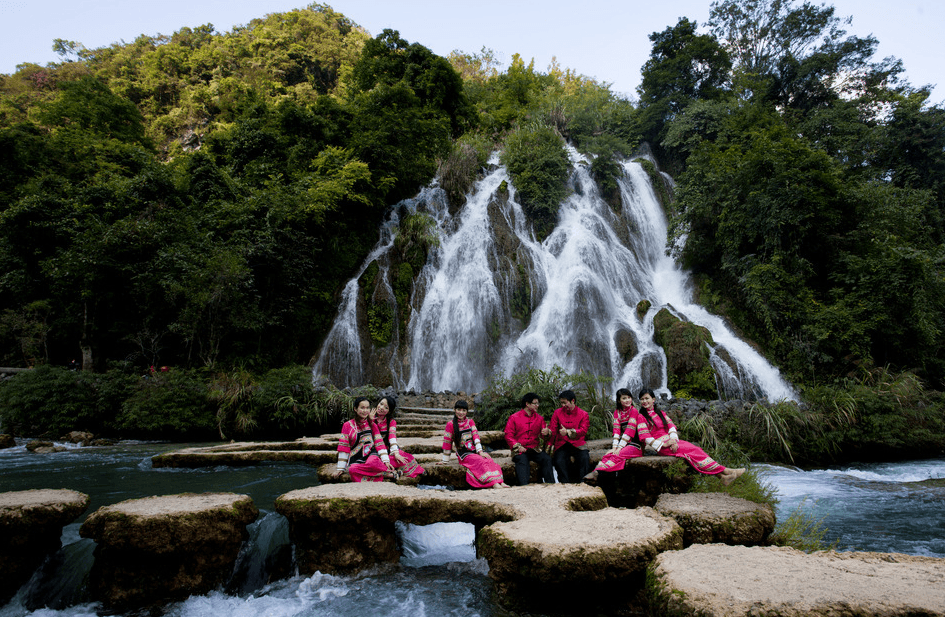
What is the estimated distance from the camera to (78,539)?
3.78 m

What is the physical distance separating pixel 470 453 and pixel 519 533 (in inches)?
88.6

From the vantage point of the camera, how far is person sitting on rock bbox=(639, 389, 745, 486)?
4.41 meters

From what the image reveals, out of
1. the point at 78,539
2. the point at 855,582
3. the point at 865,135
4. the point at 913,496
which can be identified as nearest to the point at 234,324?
the point at 78,539

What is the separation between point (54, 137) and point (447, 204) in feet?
47.1

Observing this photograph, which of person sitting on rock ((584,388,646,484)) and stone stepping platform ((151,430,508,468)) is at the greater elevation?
person sitting on rock ((584,388,646,484))

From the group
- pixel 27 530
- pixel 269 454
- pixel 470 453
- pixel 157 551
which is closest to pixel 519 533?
pixel 470 453

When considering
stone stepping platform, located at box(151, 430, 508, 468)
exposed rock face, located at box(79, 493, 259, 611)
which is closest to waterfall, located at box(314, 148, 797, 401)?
stone stepping platform, located at box(151, 430, 508, 468)

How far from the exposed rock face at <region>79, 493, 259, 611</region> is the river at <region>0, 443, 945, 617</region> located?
0.49ft

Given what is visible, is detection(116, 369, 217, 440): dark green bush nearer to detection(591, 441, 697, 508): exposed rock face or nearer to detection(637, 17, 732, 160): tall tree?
detection(591, 441, 697, 508): exposed rock face

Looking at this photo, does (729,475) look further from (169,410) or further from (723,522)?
(169,410)

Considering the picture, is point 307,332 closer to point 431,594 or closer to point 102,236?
point 102,236

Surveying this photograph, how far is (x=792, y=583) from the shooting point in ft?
6.37

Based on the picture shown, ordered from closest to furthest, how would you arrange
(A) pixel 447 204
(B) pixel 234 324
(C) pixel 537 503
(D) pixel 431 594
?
(D) pixel 431 594 < (C) pixel 537 503 < (B) pixel 234 324 < (A) pixel 447 204

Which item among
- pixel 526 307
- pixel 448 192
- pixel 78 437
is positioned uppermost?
pixel 448 192
